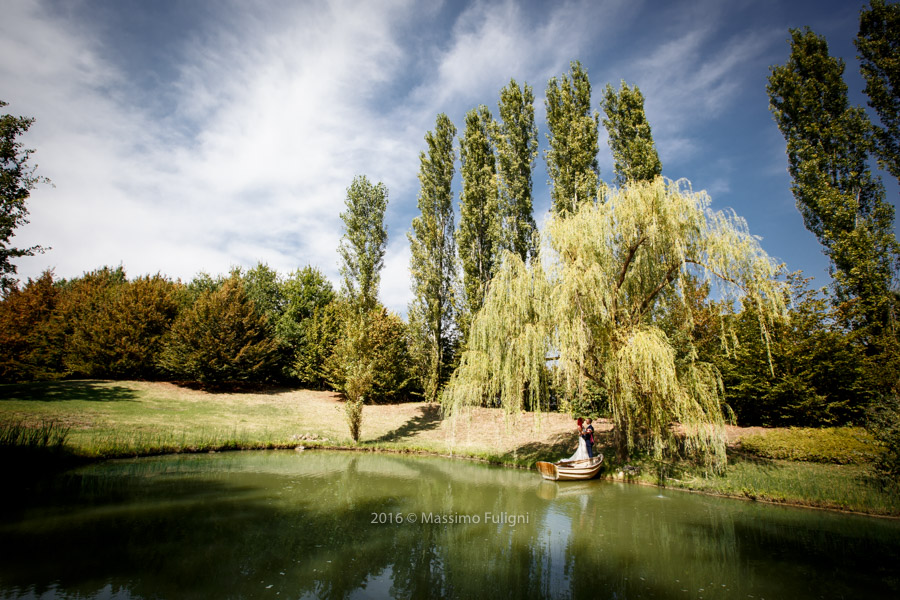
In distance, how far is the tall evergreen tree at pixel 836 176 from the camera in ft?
52.2

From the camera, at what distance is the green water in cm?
523

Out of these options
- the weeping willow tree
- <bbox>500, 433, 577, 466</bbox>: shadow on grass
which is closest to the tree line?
the weeping willow tree

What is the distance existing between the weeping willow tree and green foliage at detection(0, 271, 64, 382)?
1111 inches

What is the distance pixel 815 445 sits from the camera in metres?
12.5

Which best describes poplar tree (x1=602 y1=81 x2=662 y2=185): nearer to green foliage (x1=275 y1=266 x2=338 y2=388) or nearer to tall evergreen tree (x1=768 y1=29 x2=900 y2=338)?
tall evergreen tree (x1=768 y1=29 x2=900 y2=338)

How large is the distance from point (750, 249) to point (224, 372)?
87.1ft

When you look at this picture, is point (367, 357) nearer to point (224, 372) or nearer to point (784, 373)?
point (224, 372)

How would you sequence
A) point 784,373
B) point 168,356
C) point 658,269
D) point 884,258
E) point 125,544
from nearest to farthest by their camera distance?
point 125,544
point 658,269
point 784,373
point 884,258
point 168,356

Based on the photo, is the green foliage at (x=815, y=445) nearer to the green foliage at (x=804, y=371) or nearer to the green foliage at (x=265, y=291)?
the green foliage at (x=804, y=371)

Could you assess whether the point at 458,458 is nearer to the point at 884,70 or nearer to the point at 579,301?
the point at 579,301

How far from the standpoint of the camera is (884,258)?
16.1 metres

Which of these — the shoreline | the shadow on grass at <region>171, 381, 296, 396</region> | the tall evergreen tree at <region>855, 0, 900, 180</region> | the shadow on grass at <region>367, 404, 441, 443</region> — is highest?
the tall evergreen tree at <region>855, 0, 900, 180</region>

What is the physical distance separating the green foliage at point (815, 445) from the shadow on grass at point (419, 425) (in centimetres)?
1394

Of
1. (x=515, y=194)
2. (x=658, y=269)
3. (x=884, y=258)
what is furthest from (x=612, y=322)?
(x=884, y=258)
